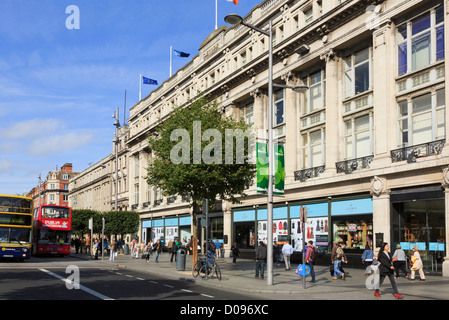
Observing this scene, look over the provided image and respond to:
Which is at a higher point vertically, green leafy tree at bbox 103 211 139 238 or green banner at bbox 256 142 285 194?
green banner at bbox 256 142 285 194

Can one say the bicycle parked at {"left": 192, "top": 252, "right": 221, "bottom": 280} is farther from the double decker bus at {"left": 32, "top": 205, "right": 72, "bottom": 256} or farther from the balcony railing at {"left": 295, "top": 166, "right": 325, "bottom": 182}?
the double decker bus at {"left": 32, "top": 205, "right": 72, "bottom": 256}

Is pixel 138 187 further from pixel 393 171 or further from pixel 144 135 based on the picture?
pixel 393 171

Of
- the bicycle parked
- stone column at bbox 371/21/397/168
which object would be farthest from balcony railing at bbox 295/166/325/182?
the bicycle parked

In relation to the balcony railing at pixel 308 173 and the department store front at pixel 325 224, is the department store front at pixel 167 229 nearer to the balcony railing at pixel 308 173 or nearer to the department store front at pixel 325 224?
the department store front at pixel 325 224

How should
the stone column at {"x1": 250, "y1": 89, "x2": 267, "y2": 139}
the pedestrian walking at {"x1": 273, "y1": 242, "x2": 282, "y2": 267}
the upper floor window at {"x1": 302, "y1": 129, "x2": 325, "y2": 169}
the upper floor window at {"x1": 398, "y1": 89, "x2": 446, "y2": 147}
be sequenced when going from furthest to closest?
the stone column at {"x1": 250, "y1": 89, "x2": 267, "y2": 139}, the upper floor window at {"x1": 302, "y1": 129, "x2": 325, "y2": 169}, the pedestrian walking at {"x1": 273, "y1": 242, "x2": 282, "y2": 267}, the upper floor window at {"x1": 398, "y1": 89, "x2": 446, "y2": 147}

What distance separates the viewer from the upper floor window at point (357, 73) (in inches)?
1180

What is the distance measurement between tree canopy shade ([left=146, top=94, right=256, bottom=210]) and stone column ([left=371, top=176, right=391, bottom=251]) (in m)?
6.69

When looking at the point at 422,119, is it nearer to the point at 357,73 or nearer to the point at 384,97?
the point at 384,97

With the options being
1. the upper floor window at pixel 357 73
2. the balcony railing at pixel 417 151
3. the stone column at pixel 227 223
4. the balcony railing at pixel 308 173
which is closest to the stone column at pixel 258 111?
A: the balcony railing at pixel 308 173

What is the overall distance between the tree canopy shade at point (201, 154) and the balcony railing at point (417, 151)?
24.6ft

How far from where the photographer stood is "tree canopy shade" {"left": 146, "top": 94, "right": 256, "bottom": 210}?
1022 inches

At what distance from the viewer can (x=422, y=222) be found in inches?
997
